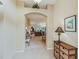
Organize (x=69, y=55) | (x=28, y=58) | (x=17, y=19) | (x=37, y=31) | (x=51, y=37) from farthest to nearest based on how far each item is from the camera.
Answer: (x=37, y=31)
(x=51, y=37)
(x=17, y=19)
(x=28, y=58)
(x=69, y=55)

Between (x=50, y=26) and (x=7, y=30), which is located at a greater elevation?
(x=50, y=26)

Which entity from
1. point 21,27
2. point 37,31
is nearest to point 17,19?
point 21,27

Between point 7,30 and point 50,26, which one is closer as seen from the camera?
point 7,30

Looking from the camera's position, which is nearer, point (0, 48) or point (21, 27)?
point (0, 48)

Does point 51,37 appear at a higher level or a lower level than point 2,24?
lower

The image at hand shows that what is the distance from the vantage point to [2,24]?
2.88 metres

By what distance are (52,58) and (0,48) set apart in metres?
2.42

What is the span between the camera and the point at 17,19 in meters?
5.22

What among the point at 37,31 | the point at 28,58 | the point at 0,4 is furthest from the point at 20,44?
the point at 37,31

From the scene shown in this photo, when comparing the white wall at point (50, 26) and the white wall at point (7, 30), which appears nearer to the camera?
the white wall at point (7, 30)

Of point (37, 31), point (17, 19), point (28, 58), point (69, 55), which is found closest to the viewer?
point (69, 55)

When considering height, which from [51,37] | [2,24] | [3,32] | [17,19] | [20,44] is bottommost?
[20,44]

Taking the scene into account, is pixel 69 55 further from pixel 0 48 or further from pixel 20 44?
pixel 20 44

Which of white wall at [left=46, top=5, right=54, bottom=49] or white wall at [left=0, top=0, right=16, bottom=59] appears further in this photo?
white wall at [left=46, top=5, right=54, bottom=49]
